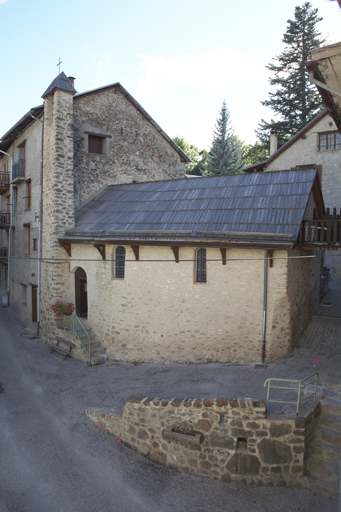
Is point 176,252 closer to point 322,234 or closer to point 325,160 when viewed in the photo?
point 322,234

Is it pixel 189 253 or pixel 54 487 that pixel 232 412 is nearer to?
pixel 54 487

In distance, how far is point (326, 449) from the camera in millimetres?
7703

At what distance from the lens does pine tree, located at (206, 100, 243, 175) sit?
32.6m

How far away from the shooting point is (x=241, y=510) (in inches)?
273

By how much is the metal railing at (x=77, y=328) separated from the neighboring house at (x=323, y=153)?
16.9 meters

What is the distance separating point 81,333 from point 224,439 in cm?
791

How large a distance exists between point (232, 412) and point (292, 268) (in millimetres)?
5289

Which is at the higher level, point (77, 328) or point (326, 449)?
point (77, 328)

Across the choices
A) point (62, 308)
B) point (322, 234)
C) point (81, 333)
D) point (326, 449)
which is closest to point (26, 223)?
point (62, 308)

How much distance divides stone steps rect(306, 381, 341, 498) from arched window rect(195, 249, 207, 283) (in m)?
5.08

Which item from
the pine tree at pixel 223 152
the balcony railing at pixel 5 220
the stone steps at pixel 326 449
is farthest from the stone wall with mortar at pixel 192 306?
the pine tree at pixel 223 152

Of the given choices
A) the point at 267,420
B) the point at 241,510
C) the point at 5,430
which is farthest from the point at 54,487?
the point at 267,420

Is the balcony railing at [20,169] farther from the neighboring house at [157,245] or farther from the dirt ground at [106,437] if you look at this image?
the dirt ground at [106,437]

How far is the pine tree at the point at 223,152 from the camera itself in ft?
107
